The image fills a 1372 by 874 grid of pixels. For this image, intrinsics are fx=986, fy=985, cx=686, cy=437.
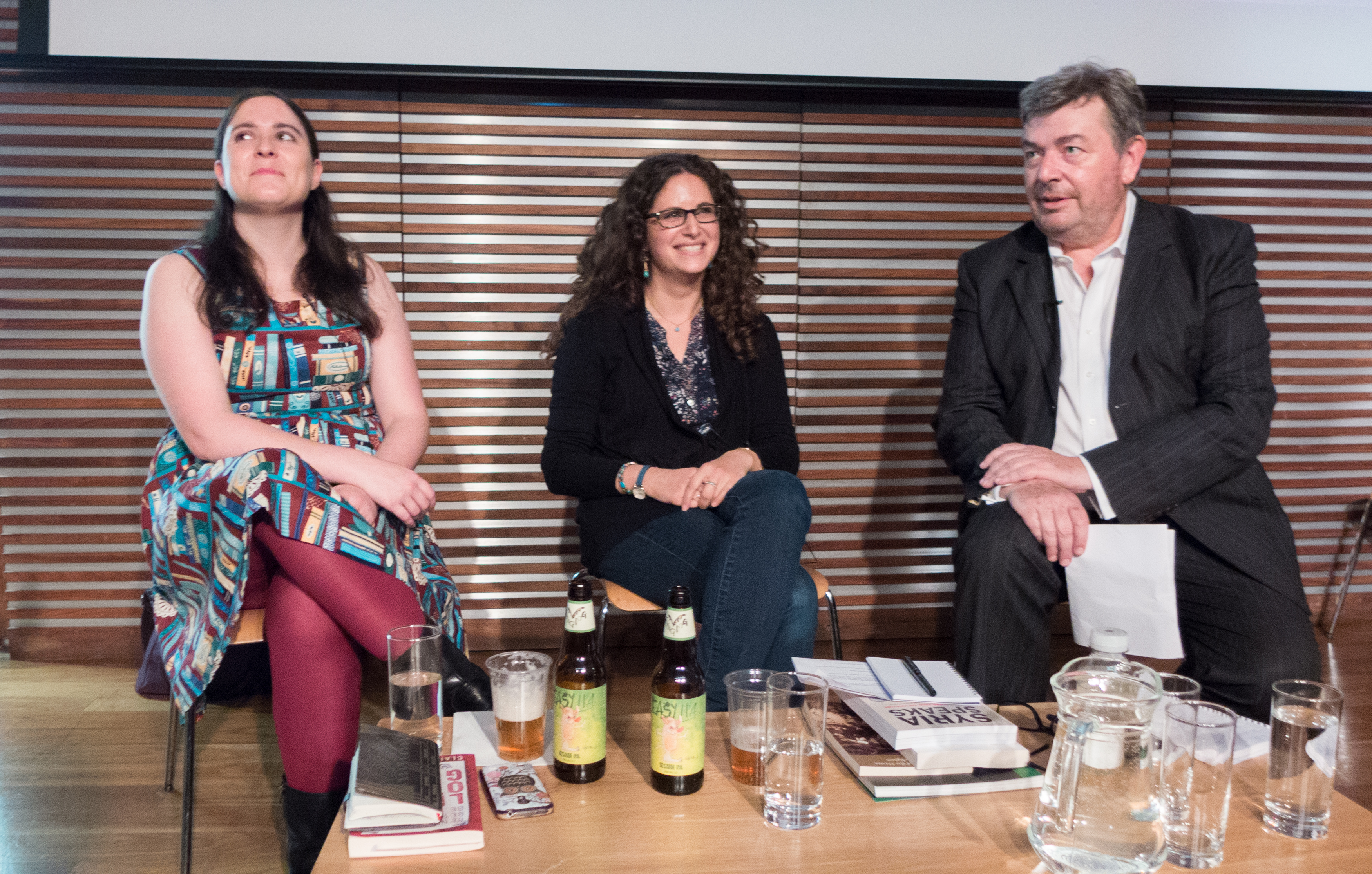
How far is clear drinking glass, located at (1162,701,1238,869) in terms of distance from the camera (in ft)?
3.88

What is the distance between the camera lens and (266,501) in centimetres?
179

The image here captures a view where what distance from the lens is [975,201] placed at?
3422 millimetres

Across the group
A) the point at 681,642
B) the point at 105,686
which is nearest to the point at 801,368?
the point at 681,642

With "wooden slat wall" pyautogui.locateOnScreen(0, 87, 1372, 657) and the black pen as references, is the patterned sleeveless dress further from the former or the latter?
"wooden slat wall" pyautogui.locateOnScreen(0, 87, 1372, 657)

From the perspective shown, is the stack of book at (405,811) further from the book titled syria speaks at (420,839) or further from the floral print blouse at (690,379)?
the floral print blouse at (690,379)

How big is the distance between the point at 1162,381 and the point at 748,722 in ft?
4.49

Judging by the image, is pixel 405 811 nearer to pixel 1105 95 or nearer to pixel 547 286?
pixel 1105 95

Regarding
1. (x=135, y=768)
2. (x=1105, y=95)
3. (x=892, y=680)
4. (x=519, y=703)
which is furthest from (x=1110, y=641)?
(x=135, y=768)

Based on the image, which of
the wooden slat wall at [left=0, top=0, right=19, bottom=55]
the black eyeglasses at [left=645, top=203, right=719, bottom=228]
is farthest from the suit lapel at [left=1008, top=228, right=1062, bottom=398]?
the wooden slat wall at [left=0, top=0, right=19, bottom=55]

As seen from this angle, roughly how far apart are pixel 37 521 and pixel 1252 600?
3476 mm

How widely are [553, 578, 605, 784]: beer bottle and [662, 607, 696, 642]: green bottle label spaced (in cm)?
11

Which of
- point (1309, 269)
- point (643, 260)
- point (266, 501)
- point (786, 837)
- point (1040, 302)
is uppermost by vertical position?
point (1309, 269)

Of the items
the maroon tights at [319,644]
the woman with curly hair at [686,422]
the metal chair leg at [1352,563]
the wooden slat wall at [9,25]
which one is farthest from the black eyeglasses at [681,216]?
the metal chair leg at [1352,563]

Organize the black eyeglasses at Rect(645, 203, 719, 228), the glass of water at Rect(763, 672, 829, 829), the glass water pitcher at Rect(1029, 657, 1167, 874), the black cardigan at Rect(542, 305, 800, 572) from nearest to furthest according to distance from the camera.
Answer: the glass water pitcher at Rect(1029, 657, 1167, 874) < the glass of water at Rect(763, 672, 829, 829) < the black cardigan at Rect(542, 305, 800, 572) < the black eyeglasses at Rect(645, 203, 719, 228)
